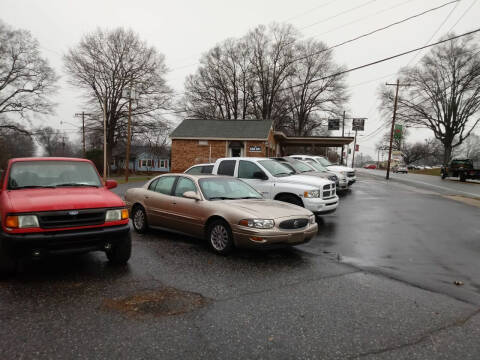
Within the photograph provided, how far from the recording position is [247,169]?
979cm

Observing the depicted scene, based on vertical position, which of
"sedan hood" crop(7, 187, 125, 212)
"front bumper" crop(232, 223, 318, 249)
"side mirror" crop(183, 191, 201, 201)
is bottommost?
"front bumper" crop(232, 223, 318, 249)

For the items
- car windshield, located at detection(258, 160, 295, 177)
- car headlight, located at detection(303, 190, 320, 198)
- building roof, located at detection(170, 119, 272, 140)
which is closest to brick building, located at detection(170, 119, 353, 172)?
building roof, located at detection(170, 119, 272, 140)

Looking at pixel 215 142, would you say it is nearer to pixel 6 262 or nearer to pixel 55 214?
pixel 55 214

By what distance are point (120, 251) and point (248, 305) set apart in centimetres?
230

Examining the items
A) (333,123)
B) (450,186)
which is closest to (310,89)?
(333,123)

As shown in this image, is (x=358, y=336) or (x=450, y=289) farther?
(x=450, y=289)

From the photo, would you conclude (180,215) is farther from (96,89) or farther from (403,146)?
(403,146)

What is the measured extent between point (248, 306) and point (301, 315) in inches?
24.1

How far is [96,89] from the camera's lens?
40594 millimetres

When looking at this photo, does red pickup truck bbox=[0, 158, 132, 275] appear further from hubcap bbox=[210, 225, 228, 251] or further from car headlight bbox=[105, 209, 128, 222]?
hubcap bbox=[210, 225, 228, 251]

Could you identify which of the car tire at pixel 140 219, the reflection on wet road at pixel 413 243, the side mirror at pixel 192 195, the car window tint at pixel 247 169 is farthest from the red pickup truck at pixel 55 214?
the car window tint at pixel 247 169

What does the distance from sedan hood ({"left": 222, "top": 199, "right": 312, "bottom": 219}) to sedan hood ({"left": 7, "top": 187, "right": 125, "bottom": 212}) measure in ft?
6.67

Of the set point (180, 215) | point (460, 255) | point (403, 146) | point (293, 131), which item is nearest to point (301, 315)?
point (180, 215)

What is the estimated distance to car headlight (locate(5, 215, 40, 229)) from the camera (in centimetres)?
423
